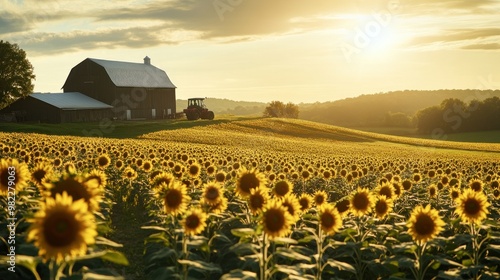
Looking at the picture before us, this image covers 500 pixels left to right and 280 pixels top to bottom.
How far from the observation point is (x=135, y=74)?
84312 millimetres

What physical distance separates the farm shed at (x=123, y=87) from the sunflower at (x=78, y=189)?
74.5 metres

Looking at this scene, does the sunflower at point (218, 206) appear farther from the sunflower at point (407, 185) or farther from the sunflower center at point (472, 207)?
the sunflower at point (407, 185)

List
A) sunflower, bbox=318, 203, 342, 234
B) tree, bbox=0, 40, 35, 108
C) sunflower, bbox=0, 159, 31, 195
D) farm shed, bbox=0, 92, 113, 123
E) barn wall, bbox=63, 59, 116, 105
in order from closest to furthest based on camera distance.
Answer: sunflower, bbox=0, 159, 31, 195, sunflower, bbox=318, 203, 342, 234, farm shed, bbox=0, 92, 113, 123, barn wall, bbox=63, 59, 116, 105, tree, bbox=0, 40, 35, 108

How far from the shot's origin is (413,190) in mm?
17000

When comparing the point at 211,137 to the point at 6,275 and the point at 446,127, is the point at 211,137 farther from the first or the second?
the point at 446,127

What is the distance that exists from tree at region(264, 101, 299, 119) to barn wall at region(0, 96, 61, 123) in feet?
198

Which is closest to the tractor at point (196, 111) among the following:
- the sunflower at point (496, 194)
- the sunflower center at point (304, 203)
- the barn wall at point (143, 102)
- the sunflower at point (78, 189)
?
the barn wall at point (143, 102)

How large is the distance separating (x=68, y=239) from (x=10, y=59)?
303 ft

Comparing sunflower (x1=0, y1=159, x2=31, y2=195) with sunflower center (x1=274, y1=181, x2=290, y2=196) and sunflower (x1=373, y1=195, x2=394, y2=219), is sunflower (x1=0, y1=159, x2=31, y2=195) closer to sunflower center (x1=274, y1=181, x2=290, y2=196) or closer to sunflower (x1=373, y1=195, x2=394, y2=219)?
sunflower center (x1=274, y1=181, x2=290, y2=196)

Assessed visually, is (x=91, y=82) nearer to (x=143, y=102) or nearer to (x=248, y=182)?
(x=143, y=102)

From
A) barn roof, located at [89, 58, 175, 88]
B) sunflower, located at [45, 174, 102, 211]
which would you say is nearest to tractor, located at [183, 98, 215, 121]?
barn roof, located at [89, 58, 175, 88]

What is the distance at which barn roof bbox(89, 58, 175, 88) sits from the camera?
263ft

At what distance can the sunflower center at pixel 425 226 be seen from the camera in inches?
303

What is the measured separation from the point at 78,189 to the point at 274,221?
8.02 ft
